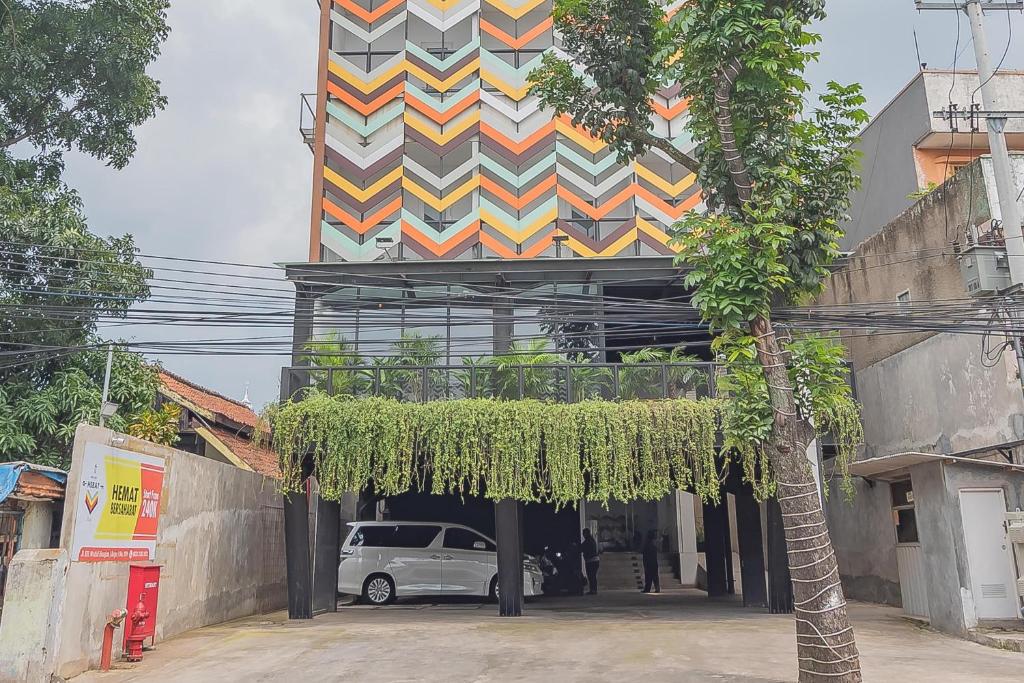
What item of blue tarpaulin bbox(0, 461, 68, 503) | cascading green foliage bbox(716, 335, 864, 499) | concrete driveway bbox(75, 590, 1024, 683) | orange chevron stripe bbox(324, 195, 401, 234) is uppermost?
orange chevron stripe bbox(324, 195, 401, 234)

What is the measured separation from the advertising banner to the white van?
5.56 m

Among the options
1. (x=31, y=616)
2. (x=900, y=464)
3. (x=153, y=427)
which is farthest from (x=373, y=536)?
(x=900, y=464)

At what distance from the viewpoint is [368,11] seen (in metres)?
16.6

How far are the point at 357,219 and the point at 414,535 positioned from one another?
6.26 meters

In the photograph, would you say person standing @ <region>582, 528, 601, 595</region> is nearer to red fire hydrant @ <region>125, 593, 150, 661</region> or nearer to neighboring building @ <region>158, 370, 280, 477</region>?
neighboring building @ <region>158, 370, 280, 477</region>

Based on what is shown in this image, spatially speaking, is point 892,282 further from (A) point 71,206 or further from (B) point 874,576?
(A) point 71,206

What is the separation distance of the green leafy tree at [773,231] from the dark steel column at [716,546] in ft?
35.2

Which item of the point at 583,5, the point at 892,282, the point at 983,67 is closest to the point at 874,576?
the point at 892,282

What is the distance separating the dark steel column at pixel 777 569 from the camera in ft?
42.0

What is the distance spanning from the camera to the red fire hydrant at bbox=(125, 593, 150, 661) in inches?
348

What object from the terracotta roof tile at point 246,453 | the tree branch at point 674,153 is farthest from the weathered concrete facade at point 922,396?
the terracotta roof tile at point 246,453

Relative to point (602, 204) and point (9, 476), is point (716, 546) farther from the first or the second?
point (9, 476)

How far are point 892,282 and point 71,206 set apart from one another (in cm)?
1485

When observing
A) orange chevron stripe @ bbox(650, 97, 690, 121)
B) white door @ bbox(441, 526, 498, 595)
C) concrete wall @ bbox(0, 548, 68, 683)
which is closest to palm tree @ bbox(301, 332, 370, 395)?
white door @ bbox(441, 526, 498, 595)
